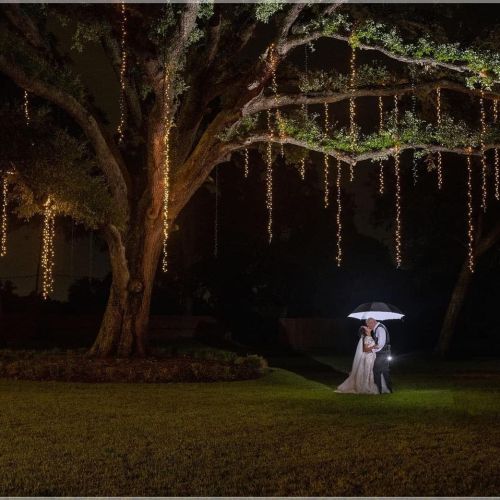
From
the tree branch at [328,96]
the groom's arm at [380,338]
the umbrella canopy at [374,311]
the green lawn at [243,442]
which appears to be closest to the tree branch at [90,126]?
the tree branch at [328,96]

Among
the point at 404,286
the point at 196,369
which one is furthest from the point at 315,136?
the point at 404,286

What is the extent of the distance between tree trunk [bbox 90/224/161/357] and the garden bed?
619mm

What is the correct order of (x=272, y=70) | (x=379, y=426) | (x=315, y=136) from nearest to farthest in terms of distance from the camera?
(x=379, y=426) < (x=272, y=70) < (x=315, y=136)

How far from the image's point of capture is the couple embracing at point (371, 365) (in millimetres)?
16516

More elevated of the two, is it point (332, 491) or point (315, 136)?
point (315, 136)

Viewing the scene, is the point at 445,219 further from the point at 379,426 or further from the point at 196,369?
the point at 379,426

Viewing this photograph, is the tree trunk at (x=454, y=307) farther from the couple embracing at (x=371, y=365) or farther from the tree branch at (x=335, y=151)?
the couple embracing at (x=371, y=365)

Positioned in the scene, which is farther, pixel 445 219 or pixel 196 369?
pixel 445 219

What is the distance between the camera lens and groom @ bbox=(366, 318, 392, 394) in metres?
16.6

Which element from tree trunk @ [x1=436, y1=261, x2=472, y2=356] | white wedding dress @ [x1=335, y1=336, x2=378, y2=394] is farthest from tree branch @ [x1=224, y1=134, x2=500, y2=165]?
tree trunk @ [x1=436, y1=261, x2=472, y2=356]

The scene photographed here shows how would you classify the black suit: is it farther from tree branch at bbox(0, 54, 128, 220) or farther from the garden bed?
tree branch at bbox(0, 54, 128, 220)

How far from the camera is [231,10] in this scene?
1903 centimetres

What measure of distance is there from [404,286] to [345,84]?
2752 centimetres

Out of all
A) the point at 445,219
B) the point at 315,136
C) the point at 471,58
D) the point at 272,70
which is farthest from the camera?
the point at 445,219
